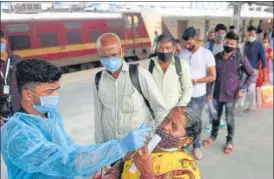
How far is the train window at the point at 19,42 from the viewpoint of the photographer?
8.21m

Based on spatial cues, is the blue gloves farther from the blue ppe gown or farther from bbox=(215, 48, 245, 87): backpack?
bbox=(215, 48, 245, 87): backpack

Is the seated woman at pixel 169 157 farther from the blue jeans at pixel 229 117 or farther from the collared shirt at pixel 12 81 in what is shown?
the collared shirt at pixel 12 81

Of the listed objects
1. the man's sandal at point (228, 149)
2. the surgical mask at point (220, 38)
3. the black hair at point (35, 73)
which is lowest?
the man's sandal at point (228, 149)

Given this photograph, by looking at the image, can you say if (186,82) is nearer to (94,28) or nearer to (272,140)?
(272,140)

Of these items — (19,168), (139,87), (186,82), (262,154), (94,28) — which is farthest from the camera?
(94,28)

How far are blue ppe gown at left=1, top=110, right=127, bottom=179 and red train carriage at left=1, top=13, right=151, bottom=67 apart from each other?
7137 mm

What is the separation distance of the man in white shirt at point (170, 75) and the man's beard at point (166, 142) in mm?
768

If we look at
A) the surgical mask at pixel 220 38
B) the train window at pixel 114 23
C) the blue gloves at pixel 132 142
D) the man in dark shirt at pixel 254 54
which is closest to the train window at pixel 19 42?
the train window at pixel 114 23

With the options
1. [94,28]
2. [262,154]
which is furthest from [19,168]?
[94,28]

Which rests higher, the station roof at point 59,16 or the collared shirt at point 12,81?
the station roof at point 59,16

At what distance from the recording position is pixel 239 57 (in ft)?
9.41

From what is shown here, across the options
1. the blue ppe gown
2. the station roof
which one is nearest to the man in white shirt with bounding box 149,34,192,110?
the blue ppe gown

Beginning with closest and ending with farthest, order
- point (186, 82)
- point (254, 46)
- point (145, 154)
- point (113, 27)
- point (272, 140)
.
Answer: point (145, 154) < point (186, 82) < point (272, 140) < point (254, 46) < point (113, 27)

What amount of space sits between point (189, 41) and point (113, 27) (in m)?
8.45
